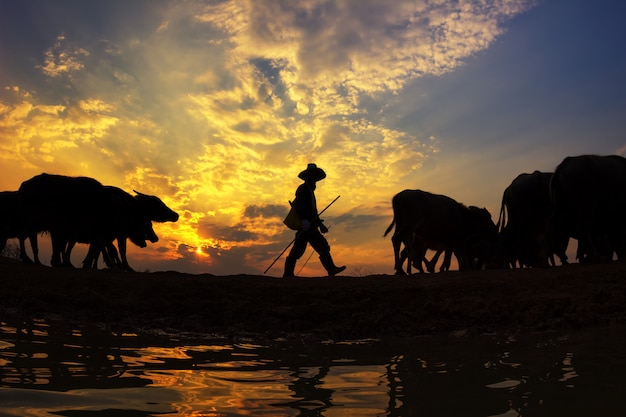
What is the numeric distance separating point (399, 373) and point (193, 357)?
1.53m

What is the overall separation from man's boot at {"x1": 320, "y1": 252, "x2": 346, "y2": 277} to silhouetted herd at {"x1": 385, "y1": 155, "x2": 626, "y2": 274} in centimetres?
307

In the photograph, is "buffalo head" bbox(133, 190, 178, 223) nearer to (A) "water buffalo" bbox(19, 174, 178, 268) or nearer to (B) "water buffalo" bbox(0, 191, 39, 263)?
(A) "water buffalo" bbox(19, 174, 178, 268)

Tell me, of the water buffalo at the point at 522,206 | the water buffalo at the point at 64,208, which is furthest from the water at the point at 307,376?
the water buffalo at the point at 522,206

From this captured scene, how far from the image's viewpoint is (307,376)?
3490 millimetres

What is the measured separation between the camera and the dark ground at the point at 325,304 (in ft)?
17.8

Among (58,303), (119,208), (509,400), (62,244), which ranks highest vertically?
(119,208)

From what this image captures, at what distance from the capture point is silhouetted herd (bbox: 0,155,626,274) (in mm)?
10305

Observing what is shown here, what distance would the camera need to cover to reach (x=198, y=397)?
9.23 ft

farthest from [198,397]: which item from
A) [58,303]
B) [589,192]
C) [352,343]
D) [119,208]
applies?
[119,208]

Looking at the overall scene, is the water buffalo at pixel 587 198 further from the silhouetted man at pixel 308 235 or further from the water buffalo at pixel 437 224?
the silhouetted man at pixel 308 235

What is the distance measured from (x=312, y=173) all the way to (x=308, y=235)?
50.9 inches

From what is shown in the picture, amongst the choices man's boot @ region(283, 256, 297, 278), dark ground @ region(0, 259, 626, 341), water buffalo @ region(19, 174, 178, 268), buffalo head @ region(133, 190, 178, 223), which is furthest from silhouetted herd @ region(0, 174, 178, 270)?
man's boot @ region(283, 256, 297, 278)

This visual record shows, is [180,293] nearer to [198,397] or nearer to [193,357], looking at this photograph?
[193,357]

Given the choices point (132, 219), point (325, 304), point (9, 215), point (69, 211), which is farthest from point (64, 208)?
point (325, 304)
